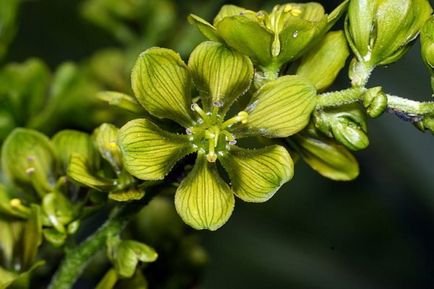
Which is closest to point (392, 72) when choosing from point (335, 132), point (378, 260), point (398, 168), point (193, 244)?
point (398, 168)

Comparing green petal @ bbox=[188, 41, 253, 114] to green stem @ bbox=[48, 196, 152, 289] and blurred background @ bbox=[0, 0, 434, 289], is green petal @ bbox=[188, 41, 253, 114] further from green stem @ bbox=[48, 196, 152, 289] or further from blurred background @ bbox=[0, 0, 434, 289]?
blurred background @ bbox=[0, 0, 434, 289]

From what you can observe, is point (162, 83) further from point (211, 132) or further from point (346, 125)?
point (346, 125)

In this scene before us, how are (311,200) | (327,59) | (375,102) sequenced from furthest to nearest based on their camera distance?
(311,200), (327,59), (375,102)

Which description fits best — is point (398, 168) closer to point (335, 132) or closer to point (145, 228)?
point (145, 228)

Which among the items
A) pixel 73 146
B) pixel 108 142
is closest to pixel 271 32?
pixel 108 142

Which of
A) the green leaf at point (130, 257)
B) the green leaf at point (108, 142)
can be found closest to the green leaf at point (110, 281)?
the green leaf at point (130, 257)

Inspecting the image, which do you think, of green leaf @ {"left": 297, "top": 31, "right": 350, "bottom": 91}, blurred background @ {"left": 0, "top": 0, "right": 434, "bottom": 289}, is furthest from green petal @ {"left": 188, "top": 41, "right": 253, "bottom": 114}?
blurred background @ {"left": 0, "top": 0, "right": 434, "bottom": 289}
